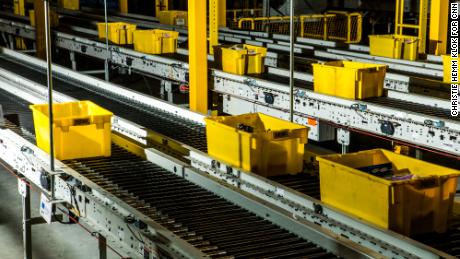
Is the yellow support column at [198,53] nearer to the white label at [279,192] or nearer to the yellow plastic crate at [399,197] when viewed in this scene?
the white label at [279,192]

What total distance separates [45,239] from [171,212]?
275cm

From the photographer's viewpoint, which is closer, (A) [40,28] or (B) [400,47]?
(B) [400,47]

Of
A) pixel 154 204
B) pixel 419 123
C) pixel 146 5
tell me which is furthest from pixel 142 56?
pixel 146 5

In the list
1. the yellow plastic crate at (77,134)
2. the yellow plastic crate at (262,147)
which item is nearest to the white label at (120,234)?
the yellow plastic crate at (262,147)

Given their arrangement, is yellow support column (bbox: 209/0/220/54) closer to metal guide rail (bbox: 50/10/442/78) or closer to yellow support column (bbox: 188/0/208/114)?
metal guide rail (bbox: 50/10/442/78)

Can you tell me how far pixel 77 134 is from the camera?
5926mm

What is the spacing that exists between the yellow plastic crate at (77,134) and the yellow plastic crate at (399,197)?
1999 mm

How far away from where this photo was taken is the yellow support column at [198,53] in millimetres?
9297

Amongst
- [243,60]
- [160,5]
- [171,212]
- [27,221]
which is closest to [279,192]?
[171,212]

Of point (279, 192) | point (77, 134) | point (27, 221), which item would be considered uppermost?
point (77, 134)

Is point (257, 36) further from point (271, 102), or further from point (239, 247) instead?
point (239, 247)

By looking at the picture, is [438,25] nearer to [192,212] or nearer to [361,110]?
[361,110]

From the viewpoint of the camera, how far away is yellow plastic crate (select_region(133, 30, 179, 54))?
12367mm

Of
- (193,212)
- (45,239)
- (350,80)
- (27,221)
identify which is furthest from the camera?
(350,80)
